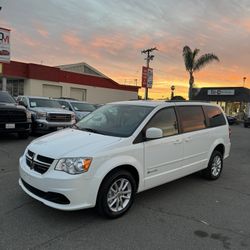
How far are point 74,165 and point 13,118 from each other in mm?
7950

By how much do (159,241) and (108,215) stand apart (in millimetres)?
880

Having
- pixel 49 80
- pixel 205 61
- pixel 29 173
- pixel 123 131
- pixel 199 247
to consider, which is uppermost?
pixel 205 61

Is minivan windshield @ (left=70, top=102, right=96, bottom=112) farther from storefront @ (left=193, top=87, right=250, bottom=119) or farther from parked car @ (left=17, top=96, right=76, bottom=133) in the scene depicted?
storefront @ (left=193, top=87, right=250, bottom=119)

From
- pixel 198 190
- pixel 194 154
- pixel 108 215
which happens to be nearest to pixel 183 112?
pixel 194 154

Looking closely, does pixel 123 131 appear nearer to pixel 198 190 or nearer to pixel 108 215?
pixel 108 215

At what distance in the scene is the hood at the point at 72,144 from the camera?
4.36 metres

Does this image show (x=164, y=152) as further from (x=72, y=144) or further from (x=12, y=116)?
(x=12, y=116)

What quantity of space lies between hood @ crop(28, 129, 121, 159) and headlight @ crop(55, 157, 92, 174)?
0.23 feet

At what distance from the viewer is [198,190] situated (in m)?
6.28

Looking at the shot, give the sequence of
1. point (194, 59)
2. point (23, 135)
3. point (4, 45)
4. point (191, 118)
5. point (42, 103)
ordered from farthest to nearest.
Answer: point (194, 59) < point (4, 45) < point (42, 103) < point (23, 135) < point (191, 118)

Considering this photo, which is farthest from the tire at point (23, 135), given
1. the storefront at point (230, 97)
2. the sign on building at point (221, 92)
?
the sign on building at point (221, 92)

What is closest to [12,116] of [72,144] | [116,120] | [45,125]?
[45,125]

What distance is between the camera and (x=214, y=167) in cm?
709

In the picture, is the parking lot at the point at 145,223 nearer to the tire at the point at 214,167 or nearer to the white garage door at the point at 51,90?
the tire at the point at 214,167
